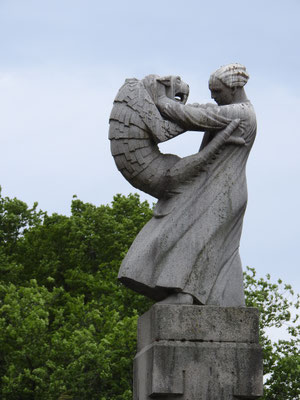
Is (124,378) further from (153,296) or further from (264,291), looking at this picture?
(153,296)

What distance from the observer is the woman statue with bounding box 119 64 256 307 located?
11117 mm

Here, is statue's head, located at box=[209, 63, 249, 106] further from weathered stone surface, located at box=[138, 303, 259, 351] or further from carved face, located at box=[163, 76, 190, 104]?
weathered stone surface, located at box=[138, 303, 259, 351]

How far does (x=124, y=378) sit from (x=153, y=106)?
16152 millimetres

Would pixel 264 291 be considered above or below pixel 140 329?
above

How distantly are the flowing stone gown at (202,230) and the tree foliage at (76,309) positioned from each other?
566 inches

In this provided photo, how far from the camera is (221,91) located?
38.7ft

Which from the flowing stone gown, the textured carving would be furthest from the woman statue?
the textured carving

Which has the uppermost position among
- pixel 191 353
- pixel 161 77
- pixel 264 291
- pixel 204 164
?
pixel 264 291

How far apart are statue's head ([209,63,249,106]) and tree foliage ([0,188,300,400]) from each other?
14.5 m

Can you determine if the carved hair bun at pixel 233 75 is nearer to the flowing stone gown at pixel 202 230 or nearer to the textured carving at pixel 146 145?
the flowing stone gown at pixel 202 230

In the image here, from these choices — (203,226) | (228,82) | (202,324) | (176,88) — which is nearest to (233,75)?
(228,82)

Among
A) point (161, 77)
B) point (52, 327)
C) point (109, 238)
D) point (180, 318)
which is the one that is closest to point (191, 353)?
point (180, 318)

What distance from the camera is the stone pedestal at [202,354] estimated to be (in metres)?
10.6

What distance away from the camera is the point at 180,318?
10.8 meters
